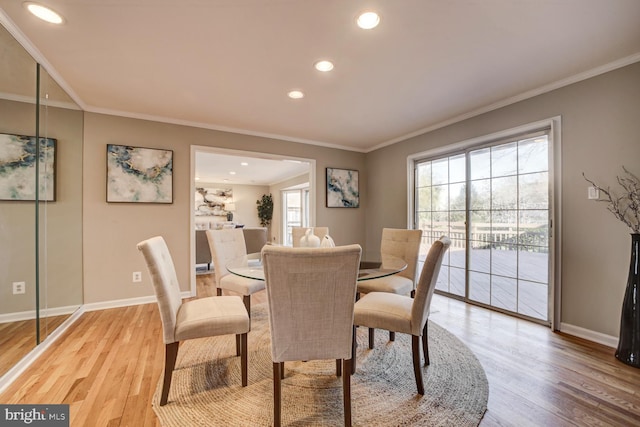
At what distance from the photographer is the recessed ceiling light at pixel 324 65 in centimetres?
223

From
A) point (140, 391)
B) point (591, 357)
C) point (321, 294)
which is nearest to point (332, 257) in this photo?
point (321, 294)

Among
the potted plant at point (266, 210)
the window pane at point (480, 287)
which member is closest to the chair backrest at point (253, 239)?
the window pane at point (480, 287)

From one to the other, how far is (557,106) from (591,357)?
85.8 inches

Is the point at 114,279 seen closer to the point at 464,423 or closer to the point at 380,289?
the point at 380,289

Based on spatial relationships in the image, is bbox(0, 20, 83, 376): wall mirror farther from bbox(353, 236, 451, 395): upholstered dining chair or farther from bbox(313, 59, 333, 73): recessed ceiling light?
bbox(353, 236, 451, 395): upholstered dining chair

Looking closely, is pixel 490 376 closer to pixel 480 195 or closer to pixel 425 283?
pixel 425 283

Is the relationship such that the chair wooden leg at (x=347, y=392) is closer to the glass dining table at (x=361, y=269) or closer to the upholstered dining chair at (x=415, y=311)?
the upholstered dining chair at (x=415, y=311)

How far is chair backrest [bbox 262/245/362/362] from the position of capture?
1.25m

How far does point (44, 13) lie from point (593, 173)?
422 centimetres

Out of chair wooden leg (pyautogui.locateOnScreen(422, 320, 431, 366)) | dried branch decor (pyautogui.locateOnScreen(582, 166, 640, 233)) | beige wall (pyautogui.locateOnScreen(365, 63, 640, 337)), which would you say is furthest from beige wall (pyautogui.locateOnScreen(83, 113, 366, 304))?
dried branch decor (pyautogui.locateOnScreen(582, 166, 640, 233))

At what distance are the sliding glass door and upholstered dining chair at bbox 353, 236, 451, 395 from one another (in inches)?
71.3

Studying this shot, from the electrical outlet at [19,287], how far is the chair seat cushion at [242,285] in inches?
58.1

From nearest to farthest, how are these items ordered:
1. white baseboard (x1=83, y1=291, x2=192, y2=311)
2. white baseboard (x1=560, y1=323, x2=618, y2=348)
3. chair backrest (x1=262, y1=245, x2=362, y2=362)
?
chair backrest (x1=262, y1=245, x2=362, y2=362), white baseboard (x1=560, y1=323, x2=618, y2=348), white baseboard (x1=83, y1=291, x2=192, y2=311)

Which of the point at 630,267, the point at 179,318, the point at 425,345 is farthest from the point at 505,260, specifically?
the point at 179,318
